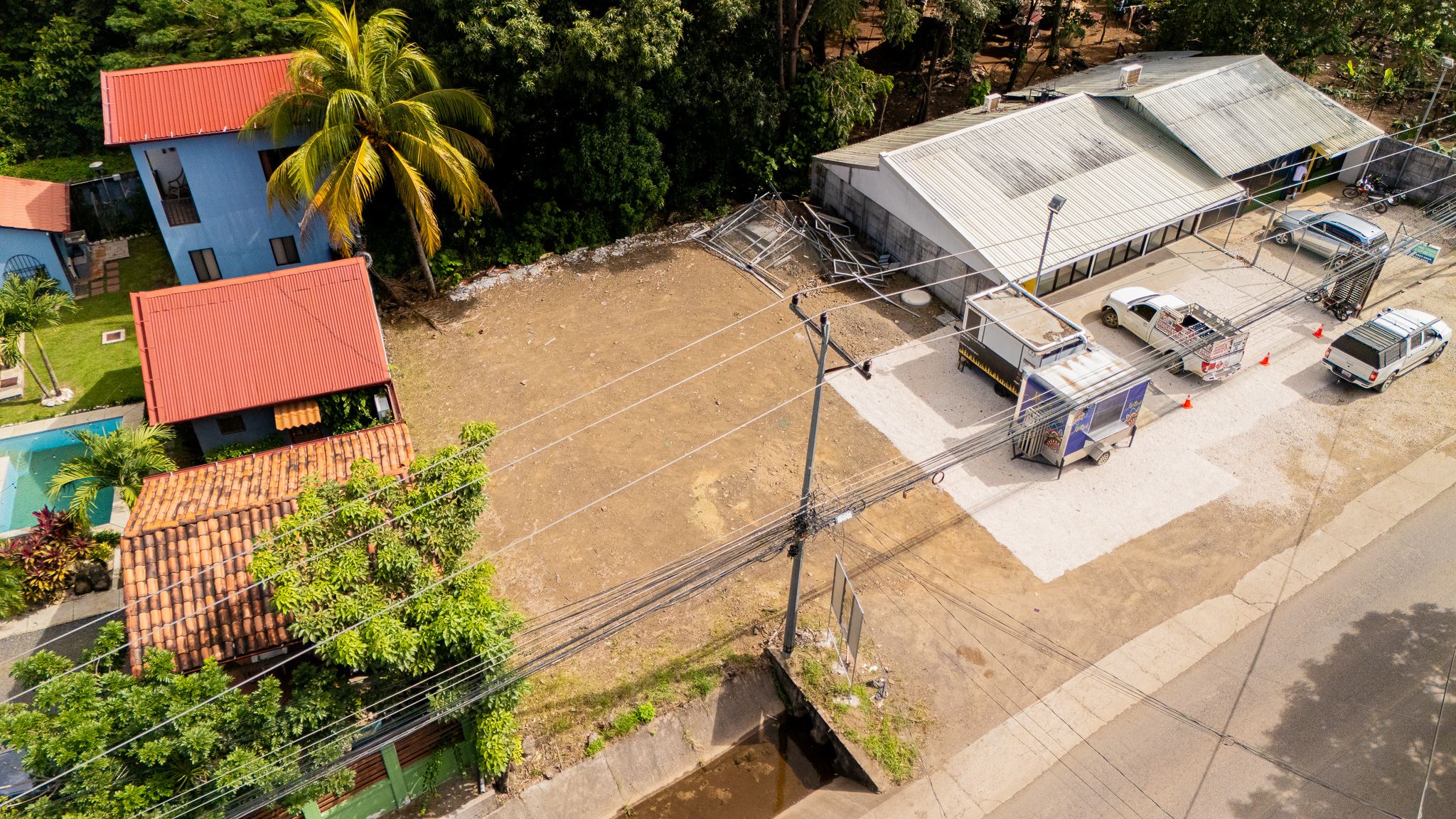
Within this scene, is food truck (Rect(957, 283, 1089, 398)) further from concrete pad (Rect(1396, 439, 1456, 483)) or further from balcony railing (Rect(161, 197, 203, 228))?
balcony railing (Rect(161, 197, 203, 228))

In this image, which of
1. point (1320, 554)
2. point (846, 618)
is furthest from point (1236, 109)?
point (846, 618)

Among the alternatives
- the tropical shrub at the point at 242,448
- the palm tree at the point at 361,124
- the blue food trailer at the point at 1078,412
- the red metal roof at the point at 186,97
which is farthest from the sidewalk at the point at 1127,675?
the red metal roof at the point at 186,97

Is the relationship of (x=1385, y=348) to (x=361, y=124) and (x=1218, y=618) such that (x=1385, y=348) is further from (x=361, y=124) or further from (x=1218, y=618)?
(x=361, y=124)

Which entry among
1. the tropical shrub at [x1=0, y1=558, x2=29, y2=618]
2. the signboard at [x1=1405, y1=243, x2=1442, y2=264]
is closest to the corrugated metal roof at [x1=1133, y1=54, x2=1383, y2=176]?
the signboard at [x1=1405, y1=243, x2=1442, y2=264]

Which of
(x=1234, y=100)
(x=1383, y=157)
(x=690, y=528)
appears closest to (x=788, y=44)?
(x=1234, y=100)

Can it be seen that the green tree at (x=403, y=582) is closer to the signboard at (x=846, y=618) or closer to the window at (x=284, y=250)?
the signboard at (x=846, y=618)

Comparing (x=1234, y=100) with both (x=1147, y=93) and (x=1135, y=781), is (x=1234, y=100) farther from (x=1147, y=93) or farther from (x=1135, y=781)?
(x=1135, y=781)
